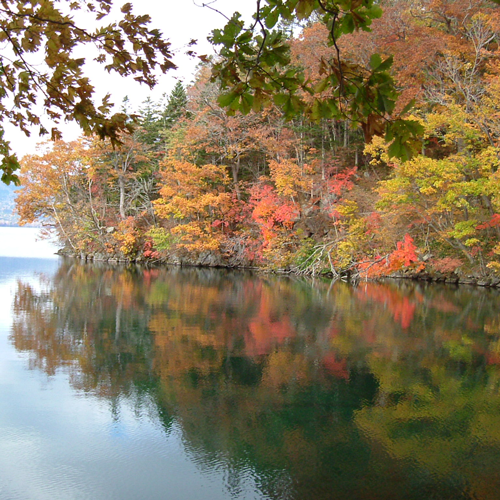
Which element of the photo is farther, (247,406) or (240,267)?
(240,267)

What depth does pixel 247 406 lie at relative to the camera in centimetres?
552

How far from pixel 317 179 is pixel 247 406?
1824 centimetres

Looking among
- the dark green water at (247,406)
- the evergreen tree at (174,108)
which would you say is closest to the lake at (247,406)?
the dark green water at (247,406)

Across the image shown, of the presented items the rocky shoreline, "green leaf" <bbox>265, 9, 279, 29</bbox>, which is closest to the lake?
"green leaf" <bbox>265, 9, 279, 29</bbox>

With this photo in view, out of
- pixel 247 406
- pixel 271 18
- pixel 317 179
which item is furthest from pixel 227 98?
pixel 317 179

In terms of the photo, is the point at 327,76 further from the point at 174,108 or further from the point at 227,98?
the point at 174,108

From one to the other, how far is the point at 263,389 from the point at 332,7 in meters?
4.72

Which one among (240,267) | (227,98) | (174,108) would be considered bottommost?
(240,267)

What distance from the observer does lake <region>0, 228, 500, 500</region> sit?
402cm

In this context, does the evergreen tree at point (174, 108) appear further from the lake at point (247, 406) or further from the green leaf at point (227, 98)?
the green leaf at point (227, 98)

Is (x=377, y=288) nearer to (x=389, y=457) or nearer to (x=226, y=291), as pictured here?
(x=226, y=291)

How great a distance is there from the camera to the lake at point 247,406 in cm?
402

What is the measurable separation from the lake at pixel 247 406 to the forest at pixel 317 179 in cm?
468

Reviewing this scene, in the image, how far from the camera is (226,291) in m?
16.0
